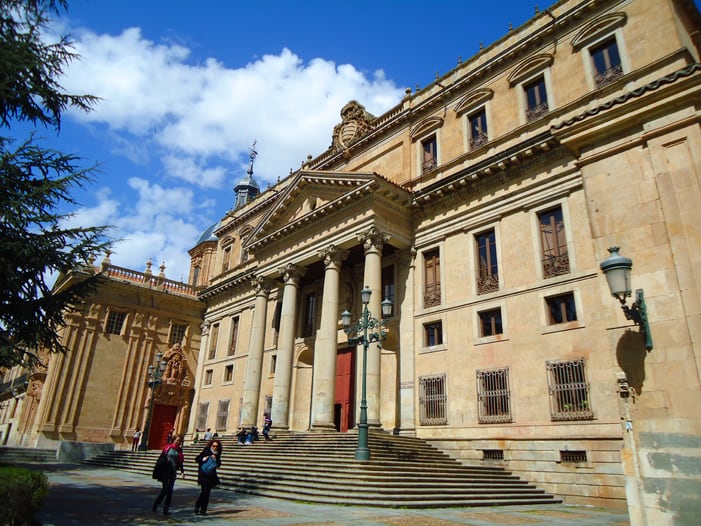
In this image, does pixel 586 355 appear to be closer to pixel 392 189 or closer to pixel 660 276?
pixel 660 276

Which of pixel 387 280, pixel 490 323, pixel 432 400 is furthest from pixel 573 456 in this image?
pixel 387 280

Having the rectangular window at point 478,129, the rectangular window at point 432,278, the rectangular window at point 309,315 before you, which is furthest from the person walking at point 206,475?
the rectangular window at point 478,129

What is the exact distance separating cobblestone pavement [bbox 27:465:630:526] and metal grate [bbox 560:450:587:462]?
1.50 m

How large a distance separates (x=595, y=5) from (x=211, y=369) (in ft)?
102

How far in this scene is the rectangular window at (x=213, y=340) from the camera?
36594mm

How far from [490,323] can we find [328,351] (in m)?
6.99

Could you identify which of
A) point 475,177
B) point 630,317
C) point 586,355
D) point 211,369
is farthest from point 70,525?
point 211,369

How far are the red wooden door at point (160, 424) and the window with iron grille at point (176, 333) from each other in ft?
16.4

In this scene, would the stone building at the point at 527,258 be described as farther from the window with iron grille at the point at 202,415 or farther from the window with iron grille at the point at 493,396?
the window with iron grille at the point at 202,415

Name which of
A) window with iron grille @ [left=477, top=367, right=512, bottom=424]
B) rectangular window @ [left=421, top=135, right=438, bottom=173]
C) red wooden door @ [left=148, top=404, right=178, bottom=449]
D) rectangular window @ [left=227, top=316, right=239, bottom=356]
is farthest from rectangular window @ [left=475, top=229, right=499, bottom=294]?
red wooden door @ [left=148, top=404, right=178, bottom=449]

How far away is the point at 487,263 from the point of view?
20.4 meters

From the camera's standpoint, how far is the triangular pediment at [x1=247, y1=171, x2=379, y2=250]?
22.5 m

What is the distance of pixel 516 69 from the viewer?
2202cm

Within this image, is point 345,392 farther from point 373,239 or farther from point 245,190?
point 245,190
